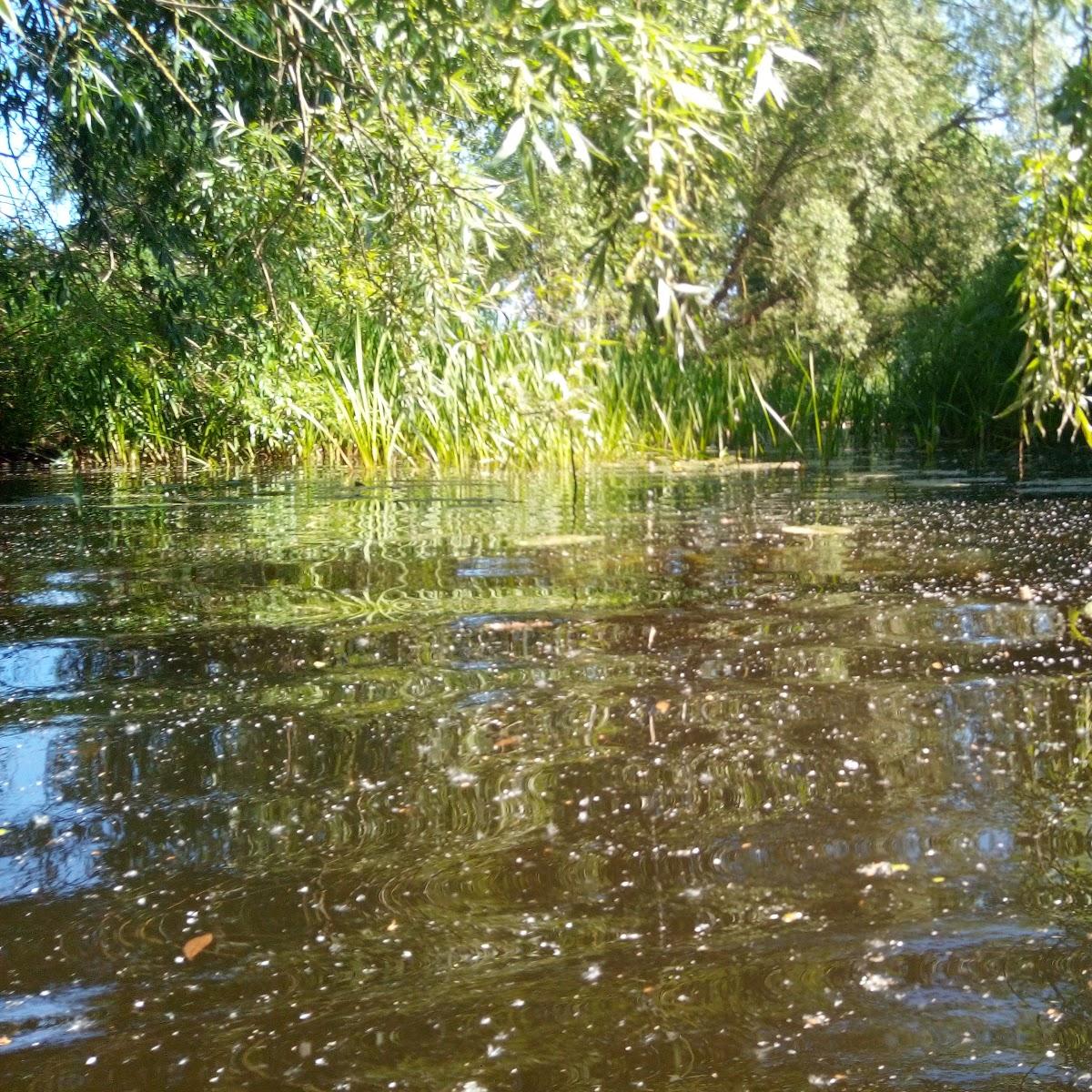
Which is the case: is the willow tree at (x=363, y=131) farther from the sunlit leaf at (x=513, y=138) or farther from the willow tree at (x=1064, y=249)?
the willow tree at (x=1064, y=249)

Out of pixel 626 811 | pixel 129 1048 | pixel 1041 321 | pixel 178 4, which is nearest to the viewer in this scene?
pixel 129 1048

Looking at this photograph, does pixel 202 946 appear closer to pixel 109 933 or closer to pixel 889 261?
pixel 109 933

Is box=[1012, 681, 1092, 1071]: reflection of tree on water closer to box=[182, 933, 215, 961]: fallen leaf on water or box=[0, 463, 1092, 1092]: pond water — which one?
box=[0, 463, 1092, 1092]: pond water

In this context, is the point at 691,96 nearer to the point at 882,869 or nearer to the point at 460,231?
the point at 882,869

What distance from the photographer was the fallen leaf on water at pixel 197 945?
163 centimetres

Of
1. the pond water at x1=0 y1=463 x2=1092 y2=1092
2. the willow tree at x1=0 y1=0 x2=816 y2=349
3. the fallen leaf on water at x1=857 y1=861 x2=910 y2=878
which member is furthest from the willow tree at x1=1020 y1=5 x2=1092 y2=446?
the fallen leaf on water at x1=857 y1=861 x2=910 y2=878

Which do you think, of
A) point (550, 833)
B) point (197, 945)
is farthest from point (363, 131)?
point (197, 945)

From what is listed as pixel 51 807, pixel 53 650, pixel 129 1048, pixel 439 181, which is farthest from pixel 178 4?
pixel 129 1048

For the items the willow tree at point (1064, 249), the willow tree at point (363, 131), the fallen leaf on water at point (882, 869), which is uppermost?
the willow tree at point (363, 131)

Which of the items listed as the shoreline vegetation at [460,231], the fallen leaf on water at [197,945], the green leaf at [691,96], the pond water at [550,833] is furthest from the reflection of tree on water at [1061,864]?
the green leaf at [691,96]

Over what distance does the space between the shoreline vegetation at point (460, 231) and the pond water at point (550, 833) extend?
0.93 meters

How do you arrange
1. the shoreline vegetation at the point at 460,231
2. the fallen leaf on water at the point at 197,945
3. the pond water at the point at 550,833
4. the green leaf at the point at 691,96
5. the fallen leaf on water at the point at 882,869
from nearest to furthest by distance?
1. the pond water at the point at 550,833
2. the fallen leaf on water at the point at 197,945
3. the fallen leaf on water at the point at 882,869
4. the green leaf at the point at 691,96
5. the shoreline vegetation at the point at 460,231

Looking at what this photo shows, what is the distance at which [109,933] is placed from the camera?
1.69 m

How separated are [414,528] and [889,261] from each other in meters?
19.1
